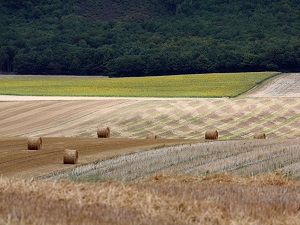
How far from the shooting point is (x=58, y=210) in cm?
1325

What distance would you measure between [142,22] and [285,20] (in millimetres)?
20885

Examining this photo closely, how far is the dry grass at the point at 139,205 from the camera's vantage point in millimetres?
12977

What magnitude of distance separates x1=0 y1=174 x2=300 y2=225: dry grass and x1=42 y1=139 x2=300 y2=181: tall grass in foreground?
248 inches

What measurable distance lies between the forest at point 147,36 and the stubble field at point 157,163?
41.6 m

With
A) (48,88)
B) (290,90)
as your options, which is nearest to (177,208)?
(290,90)

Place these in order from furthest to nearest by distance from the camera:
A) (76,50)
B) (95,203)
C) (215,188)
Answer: (76,50)
(215,188)
(95,203)

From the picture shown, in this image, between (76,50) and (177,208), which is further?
(76,50)

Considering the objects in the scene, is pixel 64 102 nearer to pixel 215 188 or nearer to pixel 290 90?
pixel 290 90

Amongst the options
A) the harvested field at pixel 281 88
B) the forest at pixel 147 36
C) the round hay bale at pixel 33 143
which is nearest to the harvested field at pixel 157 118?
the harvested field at pixel 281 88

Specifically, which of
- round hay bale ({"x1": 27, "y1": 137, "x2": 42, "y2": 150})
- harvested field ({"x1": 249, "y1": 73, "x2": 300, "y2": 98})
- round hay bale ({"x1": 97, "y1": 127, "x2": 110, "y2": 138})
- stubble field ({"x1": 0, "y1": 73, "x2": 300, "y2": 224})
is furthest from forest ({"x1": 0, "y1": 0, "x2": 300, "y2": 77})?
round hay bale ({"x1": 27, "y1": 137, "x2": 42, "y2": 150})

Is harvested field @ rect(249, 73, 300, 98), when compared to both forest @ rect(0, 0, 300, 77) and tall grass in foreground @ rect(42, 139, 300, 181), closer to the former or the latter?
forest @ rect(0, 0, 300, 77)

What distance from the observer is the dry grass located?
12977 mm

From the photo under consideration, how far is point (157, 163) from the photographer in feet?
89.1

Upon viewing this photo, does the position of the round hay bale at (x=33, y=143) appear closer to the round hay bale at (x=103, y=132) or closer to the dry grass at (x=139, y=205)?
the round hay bale at (x=103, y=132)
